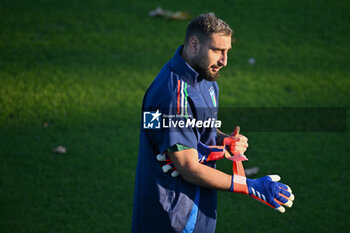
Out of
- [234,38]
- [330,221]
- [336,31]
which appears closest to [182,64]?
[330,221]

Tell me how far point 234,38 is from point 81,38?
223 cm

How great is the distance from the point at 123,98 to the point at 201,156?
2865 mm

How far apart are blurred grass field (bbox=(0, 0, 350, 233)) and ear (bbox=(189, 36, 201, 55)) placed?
186 centimetres

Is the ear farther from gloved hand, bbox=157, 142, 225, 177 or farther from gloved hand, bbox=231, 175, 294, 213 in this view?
gloved hand, bbox=231, 175, 294, 213

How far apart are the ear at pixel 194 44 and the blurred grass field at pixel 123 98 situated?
6.09 ft

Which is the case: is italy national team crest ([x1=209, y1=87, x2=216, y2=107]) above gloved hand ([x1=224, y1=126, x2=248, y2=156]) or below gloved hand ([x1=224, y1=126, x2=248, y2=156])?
above

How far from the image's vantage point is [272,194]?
208 cm

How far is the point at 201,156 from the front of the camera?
2.04m

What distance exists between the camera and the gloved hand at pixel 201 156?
1.98 metres

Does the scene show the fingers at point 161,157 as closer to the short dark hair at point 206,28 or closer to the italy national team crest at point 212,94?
the italy national team crest at point 212,94

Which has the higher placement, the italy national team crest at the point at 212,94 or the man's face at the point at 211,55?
the man's face at the point at 211,55

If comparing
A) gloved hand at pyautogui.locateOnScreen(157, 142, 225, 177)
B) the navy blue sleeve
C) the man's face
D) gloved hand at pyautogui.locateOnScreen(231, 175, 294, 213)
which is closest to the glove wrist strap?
gloved hand at pyautogui.locateOnScreen(231, 175, 294, 213)

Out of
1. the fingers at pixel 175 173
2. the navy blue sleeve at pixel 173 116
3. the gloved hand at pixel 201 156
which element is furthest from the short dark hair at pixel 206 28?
the fingers at pixel 175 173

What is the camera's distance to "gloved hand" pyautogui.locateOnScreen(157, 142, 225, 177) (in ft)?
6.50
